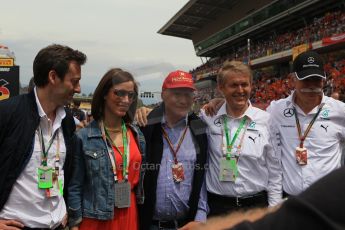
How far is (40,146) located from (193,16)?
51.0m

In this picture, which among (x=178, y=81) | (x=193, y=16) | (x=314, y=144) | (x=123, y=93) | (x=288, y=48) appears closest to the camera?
(x=123, y=93)

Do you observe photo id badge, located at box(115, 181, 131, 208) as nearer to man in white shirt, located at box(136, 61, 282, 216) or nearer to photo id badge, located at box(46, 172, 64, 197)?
photo id badge, located at box(46, 172, 64, 197)

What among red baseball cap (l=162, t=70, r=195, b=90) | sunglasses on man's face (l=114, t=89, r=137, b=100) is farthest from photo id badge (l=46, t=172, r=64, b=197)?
red baseball cap (l=162, t=70, r=195, b=90)

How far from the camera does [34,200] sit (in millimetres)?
2359

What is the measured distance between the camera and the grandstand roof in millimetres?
45834

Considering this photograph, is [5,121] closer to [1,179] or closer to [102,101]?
[1,179]

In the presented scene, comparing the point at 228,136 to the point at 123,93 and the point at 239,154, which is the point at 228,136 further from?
the point at 123,93

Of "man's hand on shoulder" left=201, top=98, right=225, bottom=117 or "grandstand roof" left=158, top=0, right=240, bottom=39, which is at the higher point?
"grandstand roof" left=158, top=0, right=240, bottom=39

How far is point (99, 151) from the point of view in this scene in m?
2.70

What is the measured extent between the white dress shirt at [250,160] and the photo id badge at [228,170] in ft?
0.15

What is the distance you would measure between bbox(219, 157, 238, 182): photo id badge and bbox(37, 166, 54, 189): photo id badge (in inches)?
52.5

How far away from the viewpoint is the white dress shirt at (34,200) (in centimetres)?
231

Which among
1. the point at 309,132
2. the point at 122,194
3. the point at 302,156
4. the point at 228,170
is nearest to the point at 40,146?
the point at 122,194

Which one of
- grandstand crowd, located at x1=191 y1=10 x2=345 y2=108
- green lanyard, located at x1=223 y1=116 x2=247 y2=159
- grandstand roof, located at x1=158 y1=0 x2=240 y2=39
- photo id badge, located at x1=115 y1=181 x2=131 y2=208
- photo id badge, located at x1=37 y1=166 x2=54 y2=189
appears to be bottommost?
photo id badge, located at x1=115 y1=181 x2=131 y2=208
